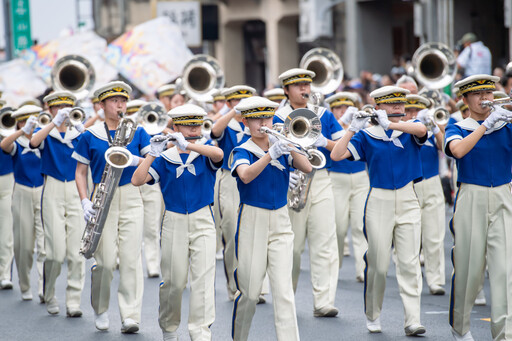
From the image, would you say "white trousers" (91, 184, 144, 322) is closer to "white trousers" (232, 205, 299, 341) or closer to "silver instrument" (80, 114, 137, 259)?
"silver instrument" (80, 114, 137, 259)

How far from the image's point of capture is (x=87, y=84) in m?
11.6

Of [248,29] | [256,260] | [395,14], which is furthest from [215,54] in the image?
[256,260]

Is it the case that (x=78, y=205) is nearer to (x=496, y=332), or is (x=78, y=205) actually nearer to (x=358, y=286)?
(x=358, y=286)

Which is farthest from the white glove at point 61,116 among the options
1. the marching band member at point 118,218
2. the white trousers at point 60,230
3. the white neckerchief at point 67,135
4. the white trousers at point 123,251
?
the white trousers at point 123,251

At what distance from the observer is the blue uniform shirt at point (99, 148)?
889 centimetres

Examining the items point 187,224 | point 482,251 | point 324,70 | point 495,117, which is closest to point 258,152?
point 187,224

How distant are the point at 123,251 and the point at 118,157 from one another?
102 cm

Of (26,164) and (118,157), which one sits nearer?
(118,157)

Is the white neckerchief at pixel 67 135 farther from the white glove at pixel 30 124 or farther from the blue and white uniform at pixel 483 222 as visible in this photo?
the blue and white uniform at pixel 483 222

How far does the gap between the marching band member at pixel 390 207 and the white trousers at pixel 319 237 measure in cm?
91

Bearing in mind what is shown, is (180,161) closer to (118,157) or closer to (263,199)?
(118,157)

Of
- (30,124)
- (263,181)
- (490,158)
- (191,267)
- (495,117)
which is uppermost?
(30,124)

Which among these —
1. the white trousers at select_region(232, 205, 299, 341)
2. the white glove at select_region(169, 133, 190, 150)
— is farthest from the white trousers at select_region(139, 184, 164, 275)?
the white trousers at select_region(232, 205, 299, 341)

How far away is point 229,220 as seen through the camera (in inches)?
410
